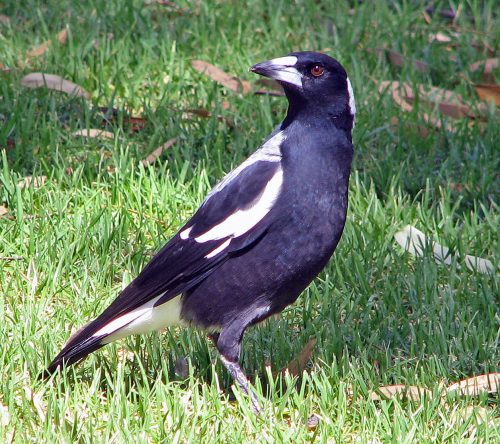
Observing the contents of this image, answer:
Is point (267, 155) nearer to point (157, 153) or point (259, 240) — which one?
point (259, 240)

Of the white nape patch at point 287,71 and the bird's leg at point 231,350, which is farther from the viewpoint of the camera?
the white nape patch at point 287,71

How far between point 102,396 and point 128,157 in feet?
4.95

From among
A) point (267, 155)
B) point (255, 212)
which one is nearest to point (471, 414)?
point (255, 212)

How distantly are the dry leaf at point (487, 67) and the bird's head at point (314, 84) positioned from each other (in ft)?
6.99

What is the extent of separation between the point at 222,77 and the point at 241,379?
2.27m

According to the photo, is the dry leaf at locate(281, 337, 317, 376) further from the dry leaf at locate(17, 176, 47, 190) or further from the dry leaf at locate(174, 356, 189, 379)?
the dry leaf at locate(17, 176, 47, 190)

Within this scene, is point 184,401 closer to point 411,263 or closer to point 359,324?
point 359,324

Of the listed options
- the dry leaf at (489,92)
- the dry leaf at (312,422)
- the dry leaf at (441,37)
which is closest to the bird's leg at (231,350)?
the dry leaf at (312,422)

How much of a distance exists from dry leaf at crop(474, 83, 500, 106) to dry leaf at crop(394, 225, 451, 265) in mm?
1275

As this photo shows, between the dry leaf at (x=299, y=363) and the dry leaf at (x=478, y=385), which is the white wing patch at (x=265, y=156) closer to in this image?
the dry leaf at (x=299, y=363)

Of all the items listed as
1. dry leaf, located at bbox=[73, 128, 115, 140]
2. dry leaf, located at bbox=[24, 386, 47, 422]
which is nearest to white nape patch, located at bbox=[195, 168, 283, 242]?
dry leaf, located at bbox=[24, 386, 47, 422]

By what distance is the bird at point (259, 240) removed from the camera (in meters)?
3.11

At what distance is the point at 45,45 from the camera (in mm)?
5199

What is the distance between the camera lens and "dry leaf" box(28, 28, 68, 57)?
5.17 metres
